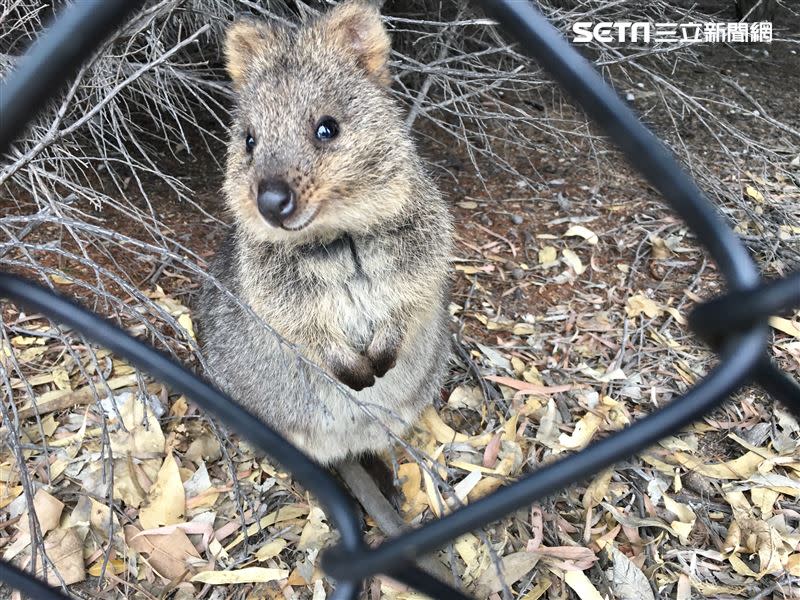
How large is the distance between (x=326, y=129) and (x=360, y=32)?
0.45m

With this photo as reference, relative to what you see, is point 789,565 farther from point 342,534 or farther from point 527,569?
point 342,534

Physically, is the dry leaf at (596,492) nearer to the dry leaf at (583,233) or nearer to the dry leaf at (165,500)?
the dry leaf at (165,500)

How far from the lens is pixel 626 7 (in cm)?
392

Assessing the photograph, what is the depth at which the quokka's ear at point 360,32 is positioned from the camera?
207cm

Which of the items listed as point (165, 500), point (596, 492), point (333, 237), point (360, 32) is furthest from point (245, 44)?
point (596, 492)

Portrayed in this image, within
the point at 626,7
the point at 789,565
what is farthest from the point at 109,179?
the point at 789,565

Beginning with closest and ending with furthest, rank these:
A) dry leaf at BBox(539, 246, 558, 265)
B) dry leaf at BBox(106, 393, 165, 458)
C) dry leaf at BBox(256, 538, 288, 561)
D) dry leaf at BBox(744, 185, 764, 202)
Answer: dry leaf at BBox(256, 538, 288, 561), dry leaf at BBox(106, 393, 165, 458), dry leaf at BBox(539, 246, 558, 265), dry leaf at BBox(744, 185, 764, 202)

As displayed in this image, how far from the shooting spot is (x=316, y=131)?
1867mm

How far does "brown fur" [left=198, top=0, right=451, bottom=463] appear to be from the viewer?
185 cm

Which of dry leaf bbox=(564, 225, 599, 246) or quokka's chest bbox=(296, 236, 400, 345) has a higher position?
quokka's chest bbox=(296, 236, 400, 345)

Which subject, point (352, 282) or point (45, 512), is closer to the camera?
point (352, 282)

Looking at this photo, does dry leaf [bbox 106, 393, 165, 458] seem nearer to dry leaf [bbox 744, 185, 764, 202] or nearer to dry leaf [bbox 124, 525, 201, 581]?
dry leaf [bbox 124, 525, 201, 581]

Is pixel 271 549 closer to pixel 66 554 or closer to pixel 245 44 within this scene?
pixel 66 554

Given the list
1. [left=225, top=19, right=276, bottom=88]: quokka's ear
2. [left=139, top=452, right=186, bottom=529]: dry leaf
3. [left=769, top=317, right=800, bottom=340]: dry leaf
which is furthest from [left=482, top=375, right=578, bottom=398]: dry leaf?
[left=225, top=19, right=276, bottom=88]: quokka's ear
